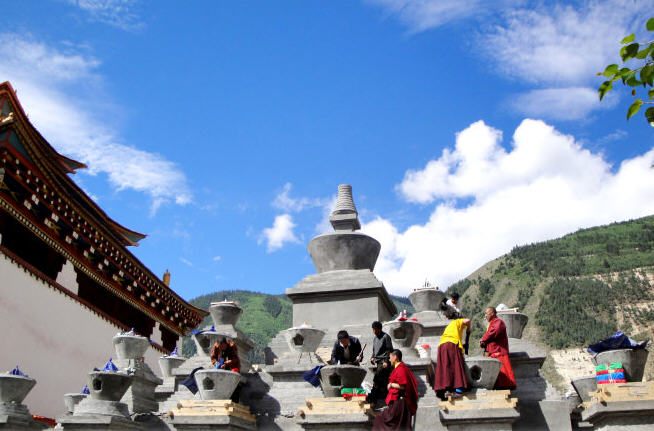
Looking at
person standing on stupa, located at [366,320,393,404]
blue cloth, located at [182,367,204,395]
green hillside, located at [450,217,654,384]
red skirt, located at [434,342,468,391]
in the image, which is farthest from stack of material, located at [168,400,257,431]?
green hillside, located at [450,217,654,384]

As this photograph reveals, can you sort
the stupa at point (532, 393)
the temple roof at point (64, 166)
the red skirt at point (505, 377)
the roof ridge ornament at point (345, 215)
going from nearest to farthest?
the stupa at point (532, 393) < the red skirt at point (505, 377) < the roof ridge ornament at point (345, 215) < the temple roof at point (64, 166)

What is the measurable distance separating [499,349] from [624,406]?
6.87ft

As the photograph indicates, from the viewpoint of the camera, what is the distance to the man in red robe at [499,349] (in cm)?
1045

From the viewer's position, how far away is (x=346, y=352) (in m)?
10.9

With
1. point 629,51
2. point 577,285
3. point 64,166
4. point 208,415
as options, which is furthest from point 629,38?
point 577,285

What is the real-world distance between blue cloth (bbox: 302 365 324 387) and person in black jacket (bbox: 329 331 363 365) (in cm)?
29

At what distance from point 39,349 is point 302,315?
340 inches

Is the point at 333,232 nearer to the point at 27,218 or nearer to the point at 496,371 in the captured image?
the point at 496,371

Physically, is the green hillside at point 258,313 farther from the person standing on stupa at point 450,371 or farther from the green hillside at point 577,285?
the person standing on stupa at point 450,371

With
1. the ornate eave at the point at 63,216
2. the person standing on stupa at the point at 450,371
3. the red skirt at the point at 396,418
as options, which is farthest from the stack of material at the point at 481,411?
the ornate eave at the point at 63,216

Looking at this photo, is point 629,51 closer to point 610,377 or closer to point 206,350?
point 610,377

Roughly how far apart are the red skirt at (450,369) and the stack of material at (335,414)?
125 cm

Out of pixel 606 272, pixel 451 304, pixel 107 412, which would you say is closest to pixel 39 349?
pixel 107 412

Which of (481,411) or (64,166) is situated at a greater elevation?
(64,166)
